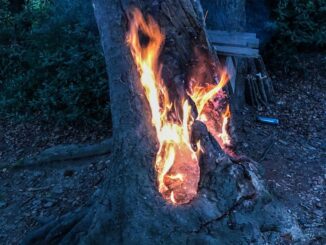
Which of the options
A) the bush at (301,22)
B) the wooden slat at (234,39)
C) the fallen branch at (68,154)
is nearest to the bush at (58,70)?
the fallen branch at (68,154)

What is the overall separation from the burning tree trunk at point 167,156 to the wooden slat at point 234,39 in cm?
183

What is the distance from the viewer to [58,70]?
583 centimetres

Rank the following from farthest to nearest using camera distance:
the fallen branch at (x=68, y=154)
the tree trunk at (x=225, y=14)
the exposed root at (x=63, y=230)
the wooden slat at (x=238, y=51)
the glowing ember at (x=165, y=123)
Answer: the tree trunk at (x=225, y=14) < the wooden slat at (x=238, y=51) < the fallen branch at (x=68, y=154) < the exposed root at (x=63, y=230) < the glowing ember at (x=165, y=123)

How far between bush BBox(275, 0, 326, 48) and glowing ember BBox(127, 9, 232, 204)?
144 inches

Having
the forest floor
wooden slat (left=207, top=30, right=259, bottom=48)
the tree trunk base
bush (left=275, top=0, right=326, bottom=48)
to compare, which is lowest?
the forest floor

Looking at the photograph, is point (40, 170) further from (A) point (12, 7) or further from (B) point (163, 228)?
(A) point (12, 7)

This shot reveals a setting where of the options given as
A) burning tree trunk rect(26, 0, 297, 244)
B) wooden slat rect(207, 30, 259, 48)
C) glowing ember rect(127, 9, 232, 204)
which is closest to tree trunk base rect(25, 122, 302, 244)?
burning tree trunk rect(26, 0, 297, 244)

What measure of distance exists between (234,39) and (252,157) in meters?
1.52

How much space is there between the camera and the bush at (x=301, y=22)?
6535 millimetres

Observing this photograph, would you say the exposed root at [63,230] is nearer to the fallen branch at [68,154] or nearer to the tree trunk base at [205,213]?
the tree trunk base at [205,213]

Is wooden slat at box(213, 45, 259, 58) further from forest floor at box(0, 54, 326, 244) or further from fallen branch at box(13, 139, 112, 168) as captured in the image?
fallen branch at box(13, 139, 112, 168)

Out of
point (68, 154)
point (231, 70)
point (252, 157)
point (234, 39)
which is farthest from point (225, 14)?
point (68, 154)


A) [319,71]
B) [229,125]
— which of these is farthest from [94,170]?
[319,71]

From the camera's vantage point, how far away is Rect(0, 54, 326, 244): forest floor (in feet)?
12.7
